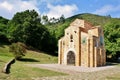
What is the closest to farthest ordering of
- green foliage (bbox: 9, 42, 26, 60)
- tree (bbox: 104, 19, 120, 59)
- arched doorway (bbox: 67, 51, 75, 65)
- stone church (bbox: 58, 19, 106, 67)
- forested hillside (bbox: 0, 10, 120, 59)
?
1. stone church (bbox: 58, 19, 106, 67)
2. arched doorway (bbox: 67, 51, 75, 65)
3. green foliage (bbox: 9, 42, 26, 60)
4. tree (bbox: 104, 19, 120, 59)
5. forested hillside (bbox: 0, 10, 120, 59)

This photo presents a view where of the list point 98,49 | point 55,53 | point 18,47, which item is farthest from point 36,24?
point 98,49

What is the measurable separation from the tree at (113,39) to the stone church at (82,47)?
430 inches

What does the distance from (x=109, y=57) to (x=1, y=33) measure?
32.6 metres

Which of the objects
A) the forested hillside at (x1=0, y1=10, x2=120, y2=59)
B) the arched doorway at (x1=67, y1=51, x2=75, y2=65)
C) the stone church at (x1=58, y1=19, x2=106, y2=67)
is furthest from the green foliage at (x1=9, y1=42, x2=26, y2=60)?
the forested hillside at (x1=0, y1=10, x2=120, y2=59)

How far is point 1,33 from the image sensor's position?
7912cm

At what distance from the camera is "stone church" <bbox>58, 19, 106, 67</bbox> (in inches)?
1893

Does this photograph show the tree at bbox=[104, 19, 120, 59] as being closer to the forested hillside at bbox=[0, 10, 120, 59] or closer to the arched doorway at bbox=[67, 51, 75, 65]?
the forested hillside at bbox=[0, 10, 120, 59]

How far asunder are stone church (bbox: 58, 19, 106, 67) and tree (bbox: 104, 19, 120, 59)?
10.9 m

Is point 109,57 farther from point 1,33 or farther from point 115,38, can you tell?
point 1,33

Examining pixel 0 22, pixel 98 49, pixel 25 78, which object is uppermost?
pixel 0 22

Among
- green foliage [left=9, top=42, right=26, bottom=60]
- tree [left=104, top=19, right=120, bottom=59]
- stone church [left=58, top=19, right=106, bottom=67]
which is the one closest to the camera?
stone church [left=58, top=19, right=106, bottom=67]

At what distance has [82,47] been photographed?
163 ft

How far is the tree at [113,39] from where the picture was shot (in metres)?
62.6

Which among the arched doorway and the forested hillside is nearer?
the arched doorway
